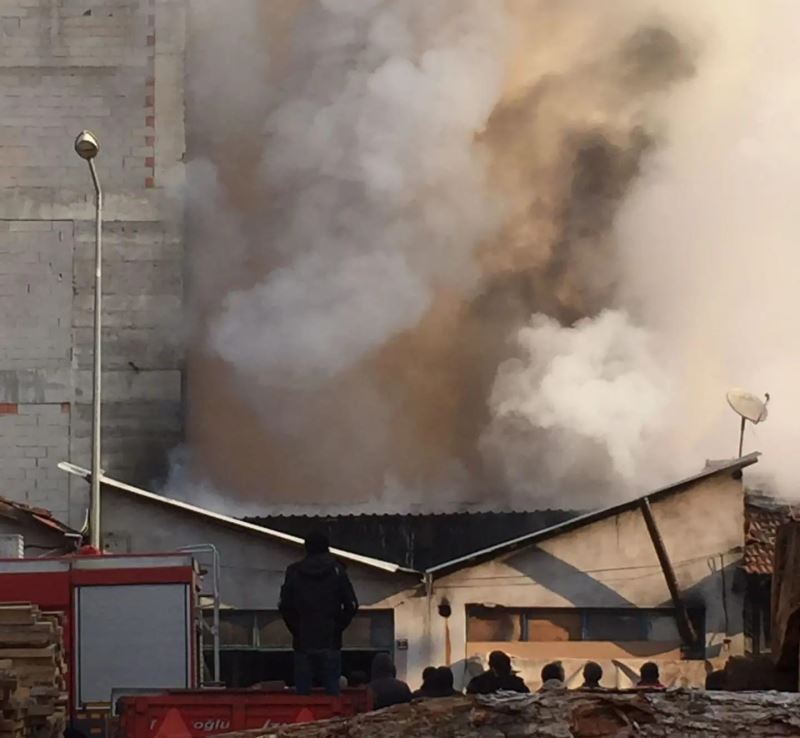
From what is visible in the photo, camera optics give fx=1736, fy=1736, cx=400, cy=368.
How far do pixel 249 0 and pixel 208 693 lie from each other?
14.7 metres

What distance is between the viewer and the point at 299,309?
21.9 meters

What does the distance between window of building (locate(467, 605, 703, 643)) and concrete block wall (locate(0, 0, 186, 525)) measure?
622 cm

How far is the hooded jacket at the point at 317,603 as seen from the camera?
9.80 meters

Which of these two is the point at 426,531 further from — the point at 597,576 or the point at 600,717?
the point at 600,717

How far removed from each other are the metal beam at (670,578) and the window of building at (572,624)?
0.11 m

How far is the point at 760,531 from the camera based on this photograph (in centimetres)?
1825

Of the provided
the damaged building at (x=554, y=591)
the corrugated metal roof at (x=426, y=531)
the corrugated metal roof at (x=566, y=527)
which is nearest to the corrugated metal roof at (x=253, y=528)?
the damaged building at (x=554, y=591)

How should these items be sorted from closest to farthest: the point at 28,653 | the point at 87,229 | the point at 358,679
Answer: the point at 28,653 < the point at 358,679 < the point at 87,229

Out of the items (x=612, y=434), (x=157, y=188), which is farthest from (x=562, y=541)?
(x=157, y=188)

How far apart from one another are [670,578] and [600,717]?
1320 cm

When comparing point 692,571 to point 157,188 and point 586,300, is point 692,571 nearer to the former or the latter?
point 586,300

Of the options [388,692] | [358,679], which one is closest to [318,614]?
[388,692]

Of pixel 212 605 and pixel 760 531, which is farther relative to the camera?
pixel 760 531

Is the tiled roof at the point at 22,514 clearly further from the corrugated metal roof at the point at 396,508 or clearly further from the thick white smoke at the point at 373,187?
the thick white smoke at the point at 373,187
